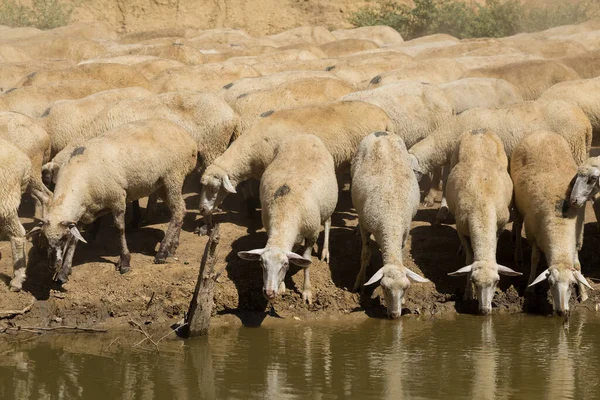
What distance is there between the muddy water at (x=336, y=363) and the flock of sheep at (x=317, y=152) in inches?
17.8

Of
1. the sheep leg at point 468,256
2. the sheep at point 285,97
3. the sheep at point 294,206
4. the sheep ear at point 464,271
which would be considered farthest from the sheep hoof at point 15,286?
the sheep leg at point 468,256

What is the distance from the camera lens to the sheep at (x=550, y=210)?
36.7ft

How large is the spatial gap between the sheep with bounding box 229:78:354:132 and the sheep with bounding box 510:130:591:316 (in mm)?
3645

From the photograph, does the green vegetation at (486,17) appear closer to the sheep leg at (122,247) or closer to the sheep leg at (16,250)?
the sheep leg at (122,247)

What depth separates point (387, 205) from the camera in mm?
11672

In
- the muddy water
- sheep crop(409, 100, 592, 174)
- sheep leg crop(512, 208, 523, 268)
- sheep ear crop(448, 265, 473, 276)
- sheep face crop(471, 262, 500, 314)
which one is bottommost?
the muddy water

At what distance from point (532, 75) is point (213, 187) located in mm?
6566

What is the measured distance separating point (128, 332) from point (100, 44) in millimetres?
14409

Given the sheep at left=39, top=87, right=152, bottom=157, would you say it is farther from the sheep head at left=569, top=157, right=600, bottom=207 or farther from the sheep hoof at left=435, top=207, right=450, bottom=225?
the sheep head at left=569, top=157, right=600, bottom=207

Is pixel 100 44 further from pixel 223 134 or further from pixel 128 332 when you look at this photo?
pixel 128 332

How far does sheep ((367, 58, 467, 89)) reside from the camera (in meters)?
17.1

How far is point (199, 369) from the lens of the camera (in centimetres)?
977

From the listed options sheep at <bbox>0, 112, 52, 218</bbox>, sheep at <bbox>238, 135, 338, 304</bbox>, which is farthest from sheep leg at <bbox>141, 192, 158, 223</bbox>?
sheep at <bbox>238, 135, 338, 304</bbox>

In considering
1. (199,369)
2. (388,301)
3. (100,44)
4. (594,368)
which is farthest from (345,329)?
(100,44)
